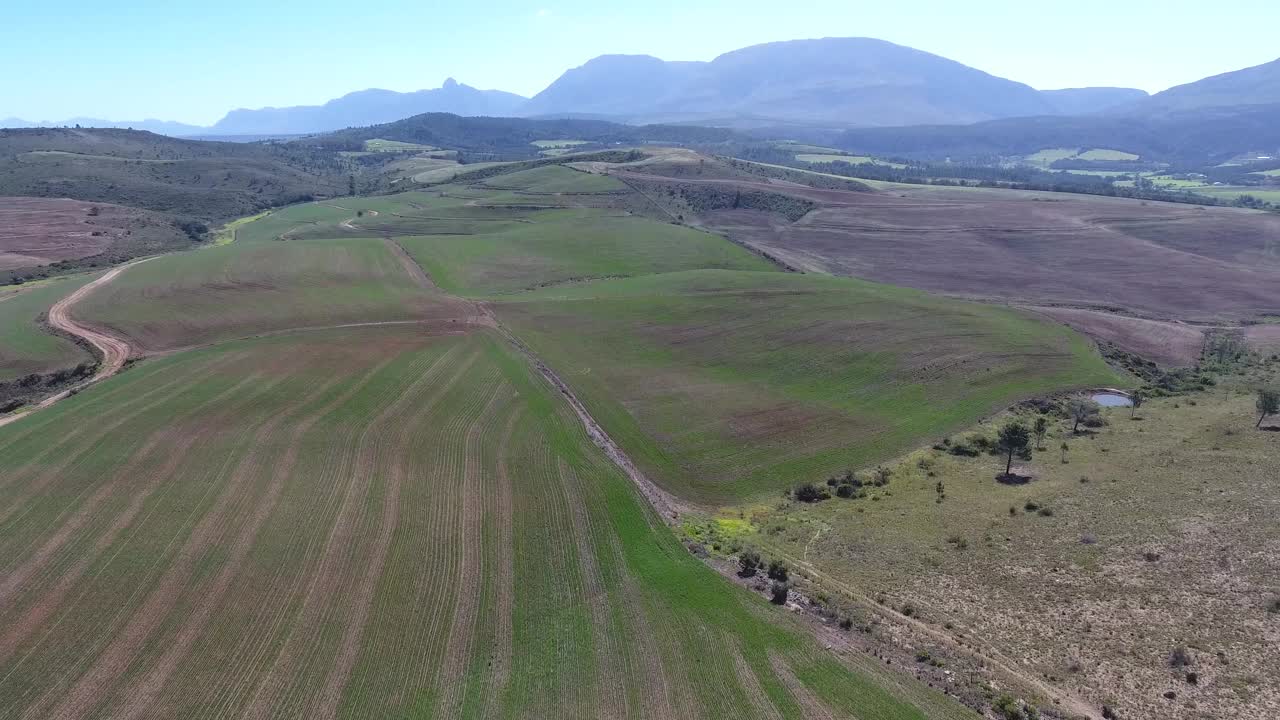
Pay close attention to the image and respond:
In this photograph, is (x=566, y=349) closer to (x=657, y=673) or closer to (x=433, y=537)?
(x=433, y=537)

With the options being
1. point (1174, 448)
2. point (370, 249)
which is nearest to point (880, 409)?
point (1174, 448)

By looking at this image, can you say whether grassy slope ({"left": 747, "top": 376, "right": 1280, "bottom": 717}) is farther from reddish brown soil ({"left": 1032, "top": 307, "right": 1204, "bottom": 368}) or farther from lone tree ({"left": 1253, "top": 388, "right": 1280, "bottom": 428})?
reddish brown soil ({"left": 1032, "top": 307, "right": 1204, "bottom": 368})

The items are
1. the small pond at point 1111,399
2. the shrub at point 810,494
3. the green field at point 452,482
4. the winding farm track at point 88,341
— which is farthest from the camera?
the small pond at point 1111,399

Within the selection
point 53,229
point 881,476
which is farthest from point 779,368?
point 53,229

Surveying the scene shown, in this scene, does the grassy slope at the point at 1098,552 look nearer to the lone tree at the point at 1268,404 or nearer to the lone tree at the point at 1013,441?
the lone tree at the point at 1013,441

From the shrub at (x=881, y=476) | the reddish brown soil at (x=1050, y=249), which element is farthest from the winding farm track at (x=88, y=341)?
the reddish brown soil at (x=1050, y=249)

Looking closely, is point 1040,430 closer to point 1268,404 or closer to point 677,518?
point 1268,404
